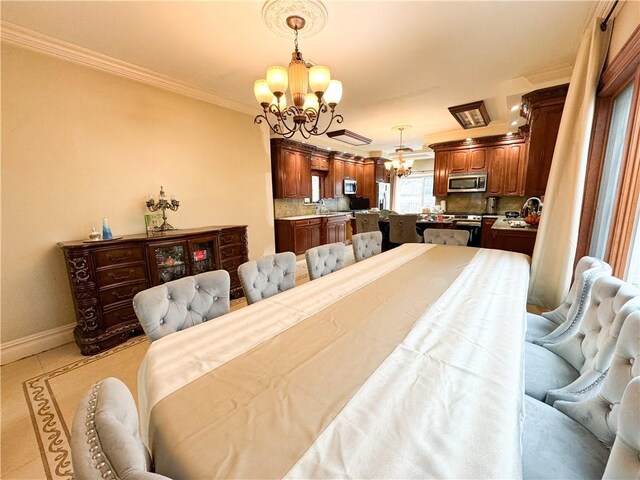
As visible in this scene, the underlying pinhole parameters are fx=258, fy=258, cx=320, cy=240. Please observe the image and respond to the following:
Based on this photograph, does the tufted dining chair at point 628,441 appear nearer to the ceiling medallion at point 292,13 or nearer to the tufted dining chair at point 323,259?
the tufted dining chair at point 323,259

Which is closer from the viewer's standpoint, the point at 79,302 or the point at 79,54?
the point at 79,302

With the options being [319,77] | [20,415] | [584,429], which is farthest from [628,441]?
[20,415]

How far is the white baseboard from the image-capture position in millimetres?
2240

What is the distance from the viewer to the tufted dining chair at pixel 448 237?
3.03m

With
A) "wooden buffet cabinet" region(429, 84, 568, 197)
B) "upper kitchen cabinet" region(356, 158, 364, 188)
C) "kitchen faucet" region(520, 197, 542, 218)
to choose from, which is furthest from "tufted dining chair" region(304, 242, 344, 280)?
"upper kitchen cabinet" region(356, 158, 364, 188)

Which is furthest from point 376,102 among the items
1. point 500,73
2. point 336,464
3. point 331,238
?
point 336,464

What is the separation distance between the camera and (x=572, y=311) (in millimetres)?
1464

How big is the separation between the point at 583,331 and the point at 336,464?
59.3 inches

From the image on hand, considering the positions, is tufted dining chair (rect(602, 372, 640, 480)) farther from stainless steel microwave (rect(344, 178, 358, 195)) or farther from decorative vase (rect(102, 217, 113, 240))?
stainless steel microwave (rect(344, 178, 358, 195))

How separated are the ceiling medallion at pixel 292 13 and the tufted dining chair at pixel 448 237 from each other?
2.42m

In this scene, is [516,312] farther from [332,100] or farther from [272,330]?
[332,100]

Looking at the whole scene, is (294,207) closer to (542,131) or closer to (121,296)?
(121,296)

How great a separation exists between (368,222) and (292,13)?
3.65 meters

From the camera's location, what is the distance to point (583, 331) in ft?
4.29
